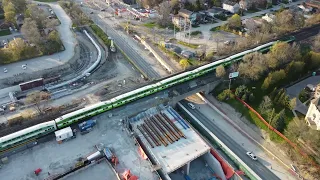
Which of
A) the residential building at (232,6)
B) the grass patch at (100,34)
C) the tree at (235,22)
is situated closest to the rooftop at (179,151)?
the grass patch at (100,34)

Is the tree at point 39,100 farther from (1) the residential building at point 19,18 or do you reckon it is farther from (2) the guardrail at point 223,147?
(1) the residential building at point 19,18

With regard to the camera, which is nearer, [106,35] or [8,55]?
[8,55]

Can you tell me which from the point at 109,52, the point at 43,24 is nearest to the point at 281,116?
the point at 109,52

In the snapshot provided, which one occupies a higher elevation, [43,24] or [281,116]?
[43,24]

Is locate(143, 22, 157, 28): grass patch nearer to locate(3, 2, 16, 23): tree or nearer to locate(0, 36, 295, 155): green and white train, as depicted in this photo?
locate(0, 36, 295, 155): green and white train

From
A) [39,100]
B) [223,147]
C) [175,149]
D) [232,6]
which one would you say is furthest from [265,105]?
[232,6]

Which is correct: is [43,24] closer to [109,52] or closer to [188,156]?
[109,52]

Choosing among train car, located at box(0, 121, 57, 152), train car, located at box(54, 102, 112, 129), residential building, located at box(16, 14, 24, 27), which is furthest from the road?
train car, located at box(0, 121, 57, 152)
